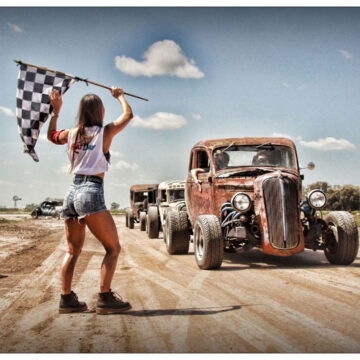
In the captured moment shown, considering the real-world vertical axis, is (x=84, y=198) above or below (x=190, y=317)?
above

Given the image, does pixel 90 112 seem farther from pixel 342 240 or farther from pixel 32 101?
pixel 342 240

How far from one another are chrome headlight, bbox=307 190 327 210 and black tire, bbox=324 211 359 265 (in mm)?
372

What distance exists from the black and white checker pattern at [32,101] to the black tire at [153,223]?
888 cm

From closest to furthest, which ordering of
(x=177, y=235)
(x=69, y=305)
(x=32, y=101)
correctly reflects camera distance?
(x=69, y=305), (x=32, y=101), (x=177, y=235)

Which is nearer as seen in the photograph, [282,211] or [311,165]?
[282,211]

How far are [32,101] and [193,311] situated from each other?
2.65 metres

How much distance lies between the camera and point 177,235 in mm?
8242

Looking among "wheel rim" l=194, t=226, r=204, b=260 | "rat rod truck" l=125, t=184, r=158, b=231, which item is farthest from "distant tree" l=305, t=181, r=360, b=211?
"wheel rim" l=194, t=226, r=204, b=260

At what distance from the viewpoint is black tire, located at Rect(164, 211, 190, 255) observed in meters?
8.19

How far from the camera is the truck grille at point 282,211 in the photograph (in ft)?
19.3

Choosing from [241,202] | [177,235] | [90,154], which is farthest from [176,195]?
[90,154]

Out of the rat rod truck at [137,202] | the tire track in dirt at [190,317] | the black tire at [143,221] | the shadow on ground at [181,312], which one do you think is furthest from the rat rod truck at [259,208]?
the rat rod truck at [137,202]

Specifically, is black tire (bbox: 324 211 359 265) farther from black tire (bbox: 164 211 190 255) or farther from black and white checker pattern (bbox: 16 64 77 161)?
black and white checker pattern (bbox: 16 64 77 161)

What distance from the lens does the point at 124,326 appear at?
3193mm
